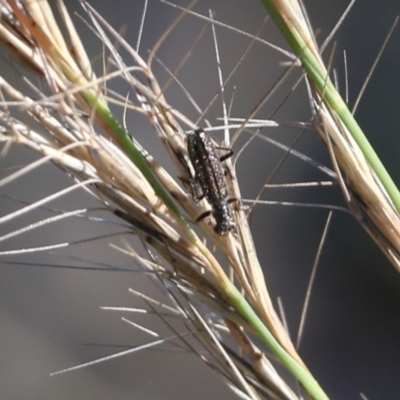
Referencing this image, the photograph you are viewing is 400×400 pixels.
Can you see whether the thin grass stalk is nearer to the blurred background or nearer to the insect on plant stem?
the insect on plant stem

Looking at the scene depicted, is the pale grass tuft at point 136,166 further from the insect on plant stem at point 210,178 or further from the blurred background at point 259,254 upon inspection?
the blurred background at point 259,254

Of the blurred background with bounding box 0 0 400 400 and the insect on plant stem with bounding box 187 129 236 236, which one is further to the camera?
the blurred background with bounding box 0 0 400 400

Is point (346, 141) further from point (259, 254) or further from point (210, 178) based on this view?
point (259, 254)

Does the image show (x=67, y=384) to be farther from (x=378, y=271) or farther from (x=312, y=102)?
(x=312, y=102)

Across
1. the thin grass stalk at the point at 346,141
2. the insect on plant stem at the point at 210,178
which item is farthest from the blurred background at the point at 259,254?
the thin grass stalk at the point at 346,141

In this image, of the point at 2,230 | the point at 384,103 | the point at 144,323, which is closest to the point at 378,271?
the point at 384,103

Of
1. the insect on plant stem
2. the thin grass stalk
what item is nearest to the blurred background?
the insect on plant stem
